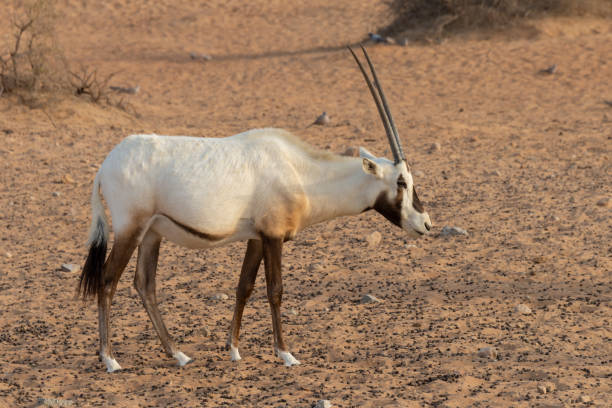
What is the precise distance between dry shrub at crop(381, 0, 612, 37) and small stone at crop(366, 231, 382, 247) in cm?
1123

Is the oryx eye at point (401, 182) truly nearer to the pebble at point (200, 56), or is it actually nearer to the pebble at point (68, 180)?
the pebble at point (68, 180)

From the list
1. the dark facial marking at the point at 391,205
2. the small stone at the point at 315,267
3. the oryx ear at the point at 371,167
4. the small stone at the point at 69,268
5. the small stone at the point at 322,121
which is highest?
the oryx ear at the point at 371,167

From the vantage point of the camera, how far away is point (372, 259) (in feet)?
25.1

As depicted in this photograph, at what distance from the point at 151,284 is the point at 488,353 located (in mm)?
2242

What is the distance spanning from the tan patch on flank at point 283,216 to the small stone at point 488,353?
1.44m

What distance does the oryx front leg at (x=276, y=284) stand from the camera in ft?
17.4

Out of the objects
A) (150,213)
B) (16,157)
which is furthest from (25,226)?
(150,213)

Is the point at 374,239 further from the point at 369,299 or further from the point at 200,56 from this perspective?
the point at 200,56

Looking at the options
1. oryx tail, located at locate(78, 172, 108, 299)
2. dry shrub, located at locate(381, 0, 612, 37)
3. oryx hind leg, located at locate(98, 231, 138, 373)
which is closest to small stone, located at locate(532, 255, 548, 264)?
oryx hind leg, located at locate(98, 231, 138, 373)

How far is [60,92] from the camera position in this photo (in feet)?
43.3

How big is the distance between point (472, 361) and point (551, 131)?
7.87 meters

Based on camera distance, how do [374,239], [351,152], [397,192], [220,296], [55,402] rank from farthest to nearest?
[351,152] < [374,239] < [220,296] < [397,192] < [55,402]

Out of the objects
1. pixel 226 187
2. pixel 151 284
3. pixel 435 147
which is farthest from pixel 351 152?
pixel 226 187

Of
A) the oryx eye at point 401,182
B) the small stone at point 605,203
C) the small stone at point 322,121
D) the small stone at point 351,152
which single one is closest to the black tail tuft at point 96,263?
the oryx eye at point 401,182
